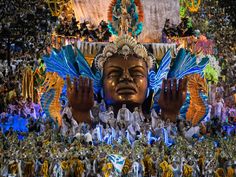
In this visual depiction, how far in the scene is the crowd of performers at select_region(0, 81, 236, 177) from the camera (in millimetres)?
11328

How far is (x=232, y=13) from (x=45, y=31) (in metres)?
9.65

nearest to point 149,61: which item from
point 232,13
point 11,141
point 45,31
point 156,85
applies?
point 156,85

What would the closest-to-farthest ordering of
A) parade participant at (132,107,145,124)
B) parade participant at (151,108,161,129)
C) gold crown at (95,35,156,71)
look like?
parade participant at (151,108,161,129)
parade participant at (132,107,145,124)
gold crown at (95,35,156,71)

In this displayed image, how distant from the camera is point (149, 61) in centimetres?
1575

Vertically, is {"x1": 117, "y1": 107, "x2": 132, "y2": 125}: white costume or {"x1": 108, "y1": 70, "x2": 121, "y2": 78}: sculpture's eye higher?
{"x1": 108, "y1": 70, "x2": 121, "y2": 78}: sculpture's eye

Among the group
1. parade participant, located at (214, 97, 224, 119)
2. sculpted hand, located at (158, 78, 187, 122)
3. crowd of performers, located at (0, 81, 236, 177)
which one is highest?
sculpted hand, located at (158, 78, 187, 122)

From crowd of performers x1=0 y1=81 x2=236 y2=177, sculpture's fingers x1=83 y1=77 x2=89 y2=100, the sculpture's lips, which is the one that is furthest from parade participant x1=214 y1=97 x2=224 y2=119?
sculpture's fingers x1=83 y1=77 x2=89 y2=100

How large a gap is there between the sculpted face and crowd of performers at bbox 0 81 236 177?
29 cm

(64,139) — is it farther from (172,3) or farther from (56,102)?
(172,3)

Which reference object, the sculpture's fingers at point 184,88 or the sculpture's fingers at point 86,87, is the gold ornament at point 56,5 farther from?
the sculpture's fingers at point 184,88

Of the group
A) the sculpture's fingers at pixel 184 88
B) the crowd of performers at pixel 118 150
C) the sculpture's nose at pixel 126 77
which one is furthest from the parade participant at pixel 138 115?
the sculpture's fingers at pixel 184 88

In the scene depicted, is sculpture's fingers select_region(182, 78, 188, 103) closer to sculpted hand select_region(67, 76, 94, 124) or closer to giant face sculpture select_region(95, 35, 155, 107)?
giant face sculpture select_region(95, 35, 155, 107)

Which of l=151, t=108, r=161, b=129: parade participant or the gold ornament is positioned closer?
l=151, t=108, r=161, b=129: parade participant

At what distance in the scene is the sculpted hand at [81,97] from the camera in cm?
1438
